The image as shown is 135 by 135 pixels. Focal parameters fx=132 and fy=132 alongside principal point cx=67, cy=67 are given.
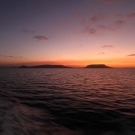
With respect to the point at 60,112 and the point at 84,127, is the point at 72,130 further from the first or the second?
the point at 60,112

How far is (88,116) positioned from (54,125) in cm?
345

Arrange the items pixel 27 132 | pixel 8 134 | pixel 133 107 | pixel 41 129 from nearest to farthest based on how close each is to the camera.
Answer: pixel 8 134 < pixel 27 132 < pixel 41 129 < pixel 133 107

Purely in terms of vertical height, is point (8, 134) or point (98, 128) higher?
point (8, 134)

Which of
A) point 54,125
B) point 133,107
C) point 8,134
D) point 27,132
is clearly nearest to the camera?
point 8,134

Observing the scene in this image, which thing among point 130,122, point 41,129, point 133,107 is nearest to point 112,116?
point 130,122

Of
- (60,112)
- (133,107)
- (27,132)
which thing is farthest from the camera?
(133,107)

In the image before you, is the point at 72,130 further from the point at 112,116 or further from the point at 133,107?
the point at 133,107

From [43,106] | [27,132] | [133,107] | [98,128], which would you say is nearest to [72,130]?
[98,128]

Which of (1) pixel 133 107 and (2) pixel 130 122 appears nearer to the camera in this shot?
(2) pixel 130 122

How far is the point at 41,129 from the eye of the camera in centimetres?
932

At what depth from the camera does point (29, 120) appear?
1061cm

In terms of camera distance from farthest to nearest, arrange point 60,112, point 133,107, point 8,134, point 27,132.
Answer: point 133,107 < point 60,112 < point 27,132 < point 8,134

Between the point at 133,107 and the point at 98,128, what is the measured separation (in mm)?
6943

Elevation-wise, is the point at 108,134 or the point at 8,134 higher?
the point at 8,134
